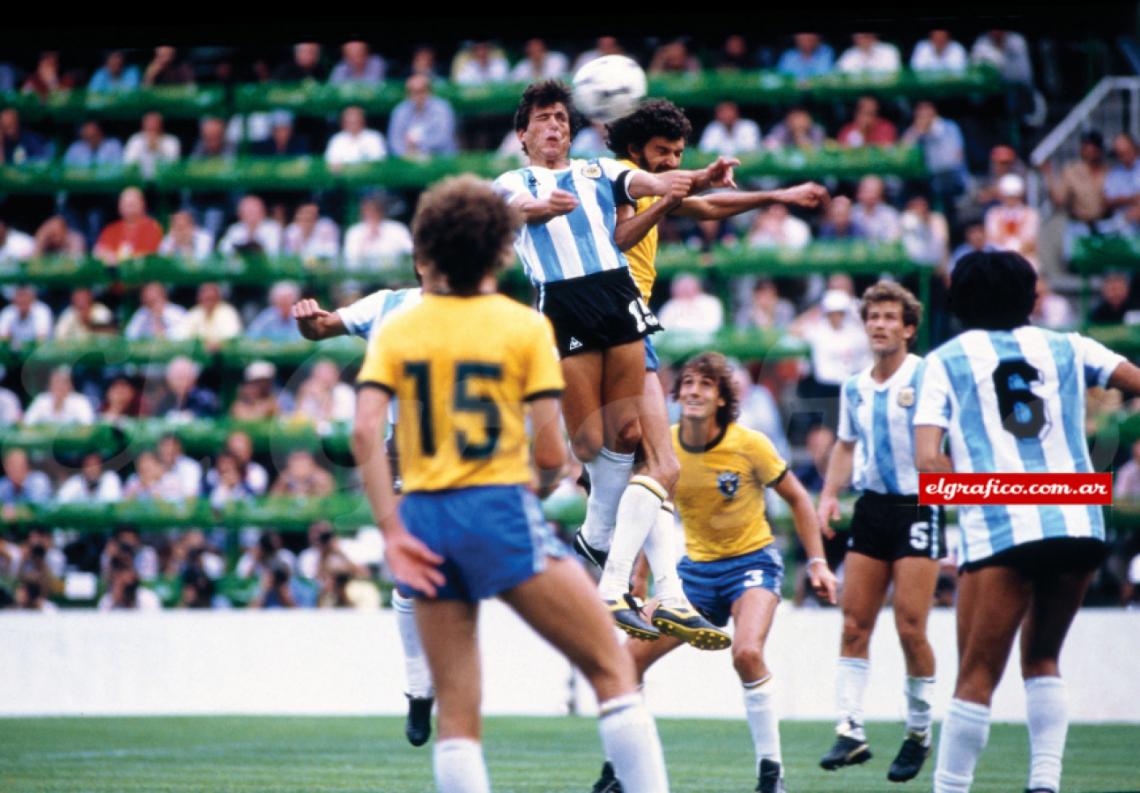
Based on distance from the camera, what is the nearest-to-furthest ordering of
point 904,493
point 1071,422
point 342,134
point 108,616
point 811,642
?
point 1071,422 < point 904,493 < point 811,642 < point 108,616 < point 342,134

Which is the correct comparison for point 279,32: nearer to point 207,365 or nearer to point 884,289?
point 207,365

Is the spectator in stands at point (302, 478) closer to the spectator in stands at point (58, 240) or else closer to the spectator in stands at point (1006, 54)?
the spectator in stands at point (58, 240)

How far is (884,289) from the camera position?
9539mm

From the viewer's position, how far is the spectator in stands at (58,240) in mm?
16859

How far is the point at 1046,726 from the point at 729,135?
10226mm

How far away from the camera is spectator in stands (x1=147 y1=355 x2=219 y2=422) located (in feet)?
51.5

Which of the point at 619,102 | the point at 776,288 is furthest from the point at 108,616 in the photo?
the point at 619,102

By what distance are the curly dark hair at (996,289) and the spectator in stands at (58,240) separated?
12318 mm

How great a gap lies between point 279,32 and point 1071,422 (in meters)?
10.4

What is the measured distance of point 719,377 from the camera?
8.88 metres

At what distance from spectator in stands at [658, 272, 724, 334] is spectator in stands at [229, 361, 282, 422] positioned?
3.68 metres

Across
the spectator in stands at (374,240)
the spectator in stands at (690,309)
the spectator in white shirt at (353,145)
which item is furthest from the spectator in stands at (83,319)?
the spectator in stands at (690,309)

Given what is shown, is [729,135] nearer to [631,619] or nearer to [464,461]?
[631,619]

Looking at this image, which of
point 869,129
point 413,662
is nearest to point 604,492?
point 413,662
